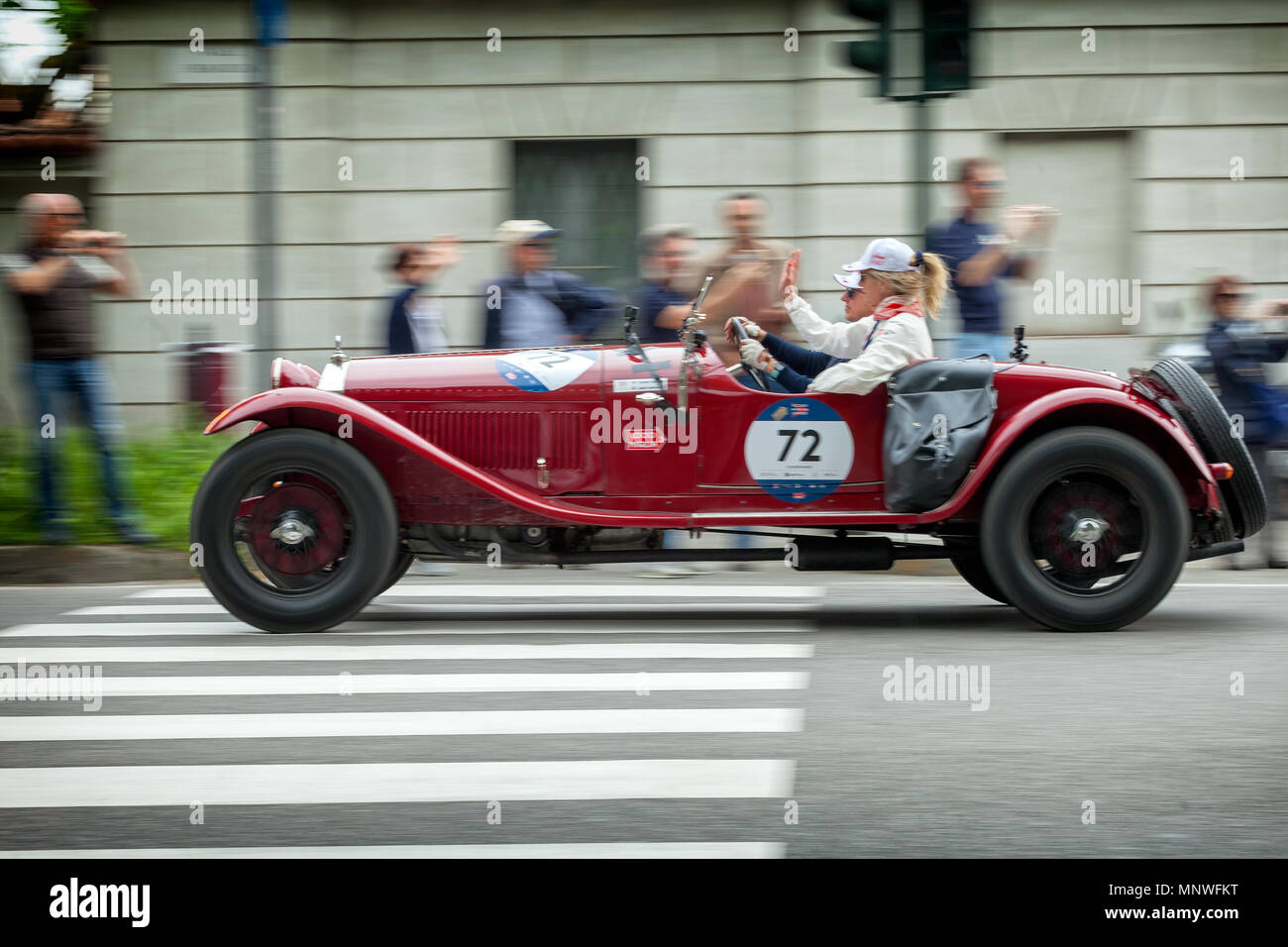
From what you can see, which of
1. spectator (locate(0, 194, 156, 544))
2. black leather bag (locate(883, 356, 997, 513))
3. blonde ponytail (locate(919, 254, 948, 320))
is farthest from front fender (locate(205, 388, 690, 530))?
spectator (locate(0, 194, 156, 544))

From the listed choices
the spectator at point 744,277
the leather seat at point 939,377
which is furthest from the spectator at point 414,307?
the leather seat at point 939,377

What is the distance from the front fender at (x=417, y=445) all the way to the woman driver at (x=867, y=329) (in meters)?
0.85

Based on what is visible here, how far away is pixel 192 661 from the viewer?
→ 638cm

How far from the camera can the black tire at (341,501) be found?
6.79 meters

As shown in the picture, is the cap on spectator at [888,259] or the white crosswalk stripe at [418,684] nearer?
the white crosswalk stripe at [418,684]

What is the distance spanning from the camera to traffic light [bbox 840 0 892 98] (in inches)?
357

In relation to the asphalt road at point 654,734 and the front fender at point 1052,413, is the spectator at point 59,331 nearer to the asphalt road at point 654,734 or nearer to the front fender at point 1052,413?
the asphalt road at point 654,734

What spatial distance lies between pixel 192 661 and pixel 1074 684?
3403 mm

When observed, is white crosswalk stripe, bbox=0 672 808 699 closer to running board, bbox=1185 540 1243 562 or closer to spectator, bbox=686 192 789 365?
running board, bbox=1185 540 1243 562

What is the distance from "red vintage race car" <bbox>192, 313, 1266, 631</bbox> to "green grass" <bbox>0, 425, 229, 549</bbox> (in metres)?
2.76

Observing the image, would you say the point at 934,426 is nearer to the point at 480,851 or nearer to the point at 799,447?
the point at 799,447
